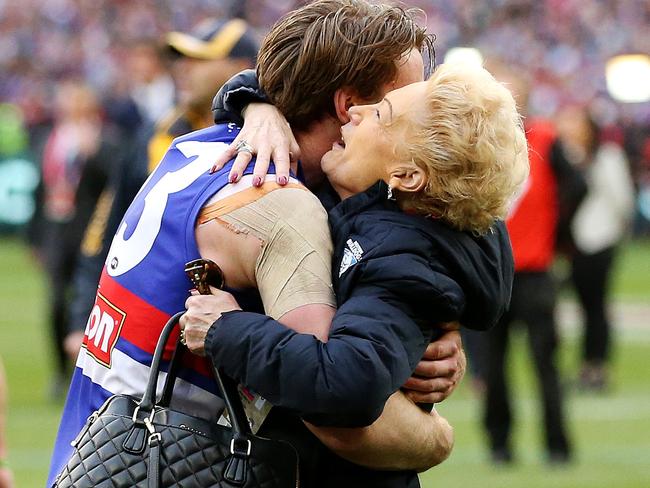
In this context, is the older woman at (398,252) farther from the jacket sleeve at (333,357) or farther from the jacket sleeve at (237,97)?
the jacket sleeve at (237,97)

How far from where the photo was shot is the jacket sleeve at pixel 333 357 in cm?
263

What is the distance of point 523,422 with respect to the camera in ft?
36.1

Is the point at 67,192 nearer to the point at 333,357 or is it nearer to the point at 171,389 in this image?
the point at 171,389

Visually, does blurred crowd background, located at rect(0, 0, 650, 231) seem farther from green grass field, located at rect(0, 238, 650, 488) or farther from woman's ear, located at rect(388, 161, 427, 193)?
woman's ear, located at rect(388, 161, 427, 193)

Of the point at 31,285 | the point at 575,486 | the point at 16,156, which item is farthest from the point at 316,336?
the point at 16,156

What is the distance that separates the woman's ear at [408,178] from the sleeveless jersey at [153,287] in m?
0.31

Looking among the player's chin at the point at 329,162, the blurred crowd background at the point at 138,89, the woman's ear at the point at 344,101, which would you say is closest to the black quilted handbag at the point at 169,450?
the player's chin at the point at 329,162

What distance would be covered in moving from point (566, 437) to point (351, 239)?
669 cm

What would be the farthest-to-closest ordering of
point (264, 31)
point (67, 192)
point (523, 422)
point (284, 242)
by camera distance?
point (264, 31)
point (67, 192)
point (523, 422)
point (284, 242)

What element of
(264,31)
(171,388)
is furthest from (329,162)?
(264,31)

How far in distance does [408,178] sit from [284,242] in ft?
1.01

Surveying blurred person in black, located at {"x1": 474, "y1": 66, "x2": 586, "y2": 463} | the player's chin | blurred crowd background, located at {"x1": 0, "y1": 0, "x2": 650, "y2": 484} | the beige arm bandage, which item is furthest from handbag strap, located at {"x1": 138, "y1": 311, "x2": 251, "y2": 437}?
blurred crowd background, located at {"x1": 0, "y1": 0, "x2": 650, "y2": 484}

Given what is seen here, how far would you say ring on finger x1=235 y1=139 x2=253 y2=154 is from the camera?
9.77 feet

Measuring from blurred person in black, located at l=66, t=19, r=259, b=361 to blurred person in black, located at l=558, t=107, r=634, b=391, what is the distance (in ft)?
23.8
